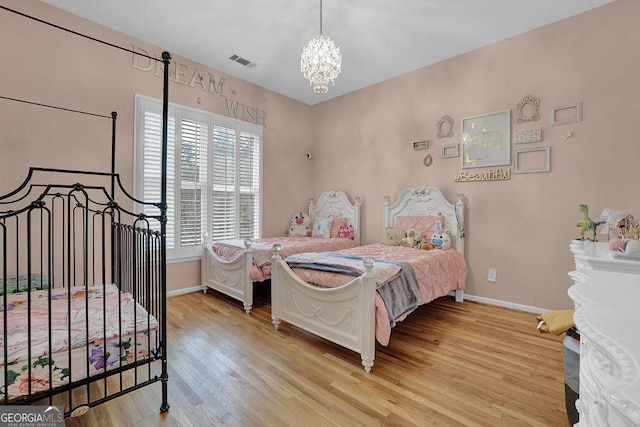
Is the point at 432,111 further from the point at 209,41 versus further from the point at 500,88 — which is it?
the point at 209,41

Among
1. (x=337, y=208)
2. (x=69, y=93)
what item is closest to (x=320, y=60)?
(x=69, y=93)

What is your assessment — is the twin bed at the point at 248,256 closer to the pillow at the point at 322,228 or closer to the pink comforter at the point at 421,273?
the pillow at the point at 322,228

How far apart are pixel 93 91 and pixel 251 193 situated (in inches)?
85.9

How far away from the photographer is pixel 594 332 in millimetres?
616

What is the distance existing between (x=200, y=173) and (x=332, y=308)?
267 cm

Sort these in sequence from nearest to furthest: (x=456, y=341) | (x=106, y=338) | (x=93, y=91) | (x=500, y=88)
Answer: (x=106, y=338) < (x=456, y=341) < (x=93, y=91) < (x=500, y=88)

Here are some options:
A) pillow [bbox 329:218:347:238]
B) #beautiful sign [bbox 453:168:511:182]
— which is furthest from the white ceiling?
pillow [bbox 329:218:347:238]

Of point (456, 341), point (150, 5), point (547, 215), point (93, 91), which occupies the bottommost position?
point (456, 341)

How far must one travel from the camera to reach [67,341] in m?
1.39

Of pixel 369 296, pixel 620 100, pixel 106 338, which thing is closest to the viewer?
pixel 106 338

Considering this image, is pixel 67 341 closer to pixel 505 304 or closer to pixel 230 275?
pixel 230 275

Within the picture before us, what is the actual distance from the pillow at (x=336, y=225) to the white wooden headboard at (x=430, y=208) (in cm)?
72

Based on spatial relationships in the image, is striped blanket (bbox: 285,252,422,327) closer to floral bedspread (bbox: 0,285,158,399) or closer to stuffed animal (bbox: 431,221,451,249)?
stuffed animal (bbox: 431,221,451,249)

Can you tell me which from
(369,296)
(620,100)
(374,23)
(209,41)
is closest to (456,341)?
(369,296)
